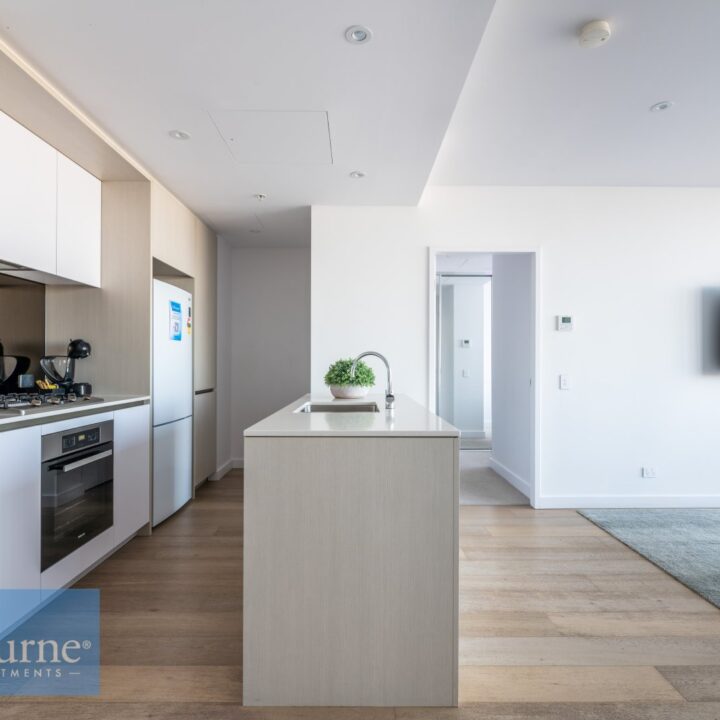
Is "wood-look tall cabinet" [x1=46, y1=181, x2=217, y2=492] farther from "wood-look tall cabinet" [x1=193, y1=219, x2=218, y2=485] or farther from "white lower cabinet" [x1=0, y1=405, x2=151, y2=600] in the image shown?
"wood-look tall cabinet" [x1=193, y1=219, x2=218, y2=485]

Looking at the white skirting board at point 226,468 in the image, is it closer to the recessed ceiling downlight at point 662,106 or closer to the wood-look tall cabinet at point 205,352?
the wood-look tall cabinet at point 205,352

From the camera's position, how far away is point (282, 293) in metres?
5.51

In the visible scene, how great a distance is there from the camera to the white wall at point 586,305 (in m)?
4.00

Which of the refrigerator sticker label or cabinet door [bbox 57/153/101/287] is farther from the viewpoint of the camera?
the refrigerator sticker label

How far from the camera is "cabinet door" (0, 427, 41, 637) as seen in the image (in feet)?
6.39

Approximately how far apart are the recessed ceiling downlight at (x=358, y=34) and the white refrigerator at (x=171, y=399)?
2.11 meters

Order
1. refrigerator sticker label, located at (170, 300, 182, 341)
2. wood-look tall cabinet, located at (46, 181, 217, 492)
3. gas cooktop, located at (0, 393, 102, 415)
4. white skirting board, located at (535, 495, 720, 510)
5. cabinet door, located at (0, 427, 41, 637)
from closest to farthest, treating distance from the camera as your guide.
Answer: cabinet door, located at (0, 427, 41, 637)
gas cooktop, located at (0, 393, 102, 415)
wood-look tall cabinet, located at (46, 181, 217, 492)
refrigerator sticker label, located at (170, 300, 182, 341)
white skirting board, located at (535, 495, 720, 510)

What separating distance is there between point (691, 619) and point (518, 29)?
104 inches

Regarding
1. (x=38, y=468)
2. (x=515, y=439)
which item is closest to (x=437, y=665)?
(x=38, y=468)

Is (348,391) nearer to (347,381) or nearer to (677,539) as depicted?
(347,381)

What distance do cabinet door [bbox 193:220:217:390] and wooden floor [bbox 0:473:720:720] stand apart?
1673mm

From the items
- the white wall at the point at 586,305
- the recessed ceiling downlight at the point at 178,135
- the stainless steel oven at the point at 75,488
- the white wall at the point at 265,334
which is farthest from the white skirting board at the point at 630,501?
the recessed ceiling downlight at the point at 178,135

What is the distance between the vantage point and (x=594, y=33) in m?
2.06

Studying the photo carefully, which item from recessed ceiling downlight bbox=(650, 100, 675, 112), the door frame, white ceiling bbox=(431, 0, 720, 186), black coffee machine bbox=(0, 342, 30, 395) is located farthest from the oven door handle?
recessed ceiling downlight bbox=(650, 100, 675, 112)
